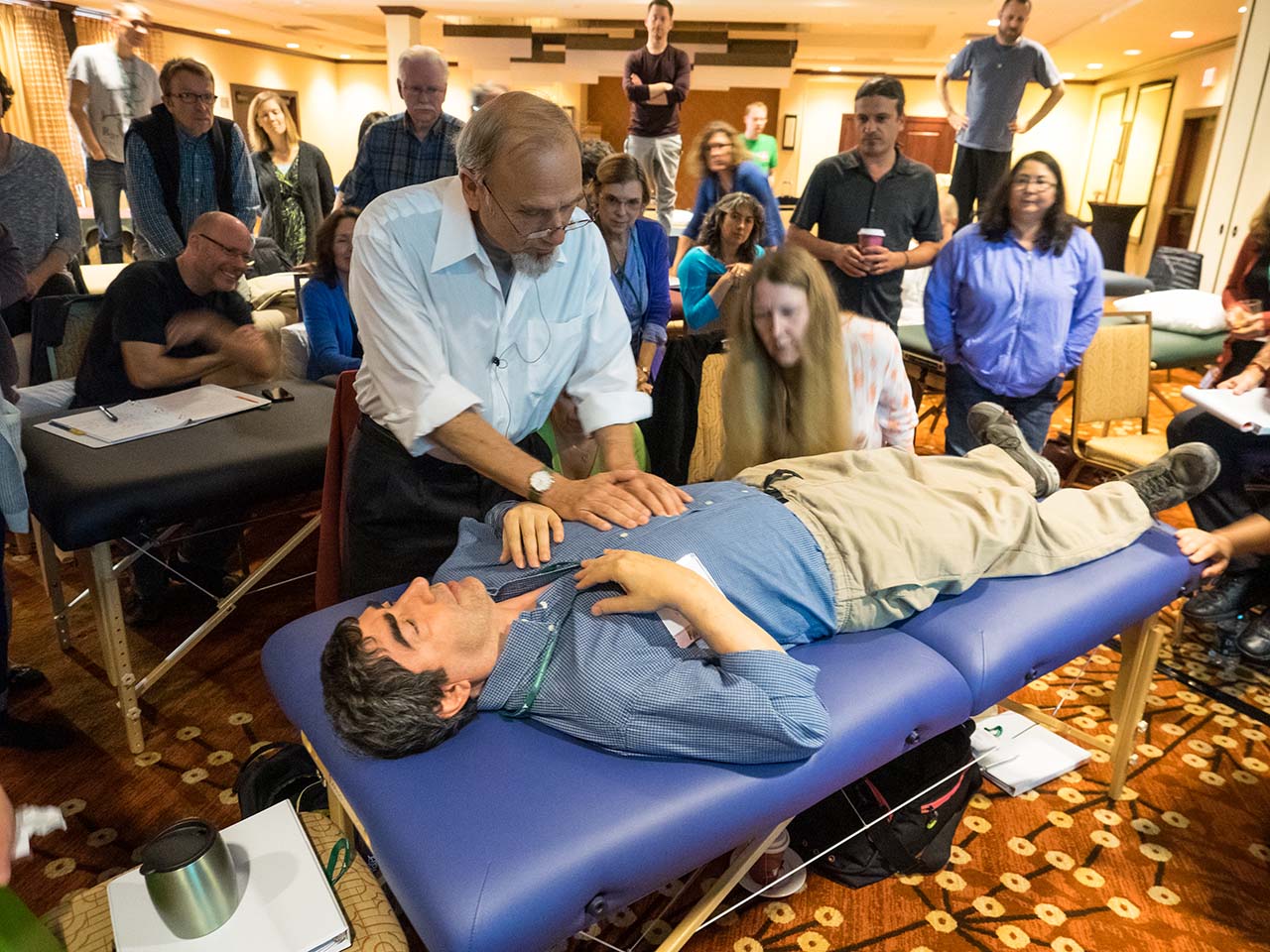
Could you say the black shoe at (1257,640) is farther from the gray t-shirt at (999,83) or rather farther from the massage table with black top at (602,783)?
the gray t-shirt at (999,83)

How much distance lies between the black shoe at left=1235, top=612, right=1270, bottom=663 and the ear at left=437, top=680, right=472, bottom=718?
2333mm

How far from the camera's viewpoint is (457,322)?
1478 mm

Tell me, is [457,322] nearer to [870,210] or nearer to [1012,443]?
[1012,443]

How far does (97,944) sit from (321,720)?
1.17 feet

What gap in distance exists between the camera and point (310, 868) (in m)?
1.09

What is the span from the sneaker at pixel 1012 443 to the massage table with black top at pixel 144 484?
166cm

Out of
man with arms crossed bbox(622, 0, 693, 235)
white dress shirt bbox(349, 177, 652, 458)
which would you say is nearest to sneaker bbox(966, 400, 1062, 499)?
white dress shirt bbox(349, 177, 652, 458)

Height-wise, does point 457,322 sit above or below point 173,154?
below

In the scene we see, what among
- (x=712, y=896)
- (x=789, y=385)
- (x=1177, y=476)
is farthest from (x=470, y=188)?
(x=1177, y=476)

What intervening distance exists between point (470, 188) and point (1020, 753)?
1.79m

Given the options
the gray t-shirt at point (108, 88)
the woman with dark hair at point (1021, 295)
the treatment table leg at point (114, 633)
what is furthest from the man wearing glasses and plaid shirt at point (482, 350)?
the gray t-shirt at point (108, 88)

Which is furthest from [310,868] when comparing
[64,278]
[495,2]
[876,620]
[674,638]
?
[495,2]

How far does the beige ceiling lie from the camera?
7195mm

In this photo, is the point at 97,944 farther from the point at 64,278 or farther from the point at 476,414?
the point at 64,278
